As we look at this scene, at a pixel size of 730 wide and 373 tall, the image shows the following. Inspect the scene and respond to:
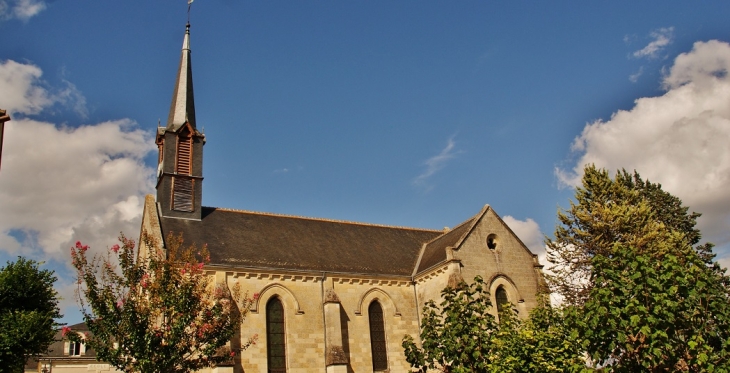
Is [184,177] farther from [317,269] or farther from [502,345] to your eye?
[502,345]

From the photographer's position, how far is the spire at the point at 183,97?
29.9 meters

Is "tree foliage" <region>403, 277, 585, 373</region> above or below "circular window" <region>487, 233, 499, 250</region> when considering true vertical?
below

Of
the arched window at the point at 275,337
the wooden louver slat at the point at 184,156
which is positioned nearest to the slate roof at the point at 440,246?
the arched window at the point at 275,337

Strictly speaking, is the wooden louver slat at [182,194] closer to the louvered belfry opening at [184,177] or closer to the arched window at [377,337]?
the louvered belfry opening at [184,177]

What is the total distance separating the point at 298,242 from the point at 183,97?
10.5 m

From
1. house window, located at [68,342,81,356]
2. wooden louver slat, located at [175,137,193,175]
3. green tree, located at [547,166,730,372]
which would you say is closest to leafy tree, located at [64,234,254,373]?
green tree, located at [547,166,730,372]

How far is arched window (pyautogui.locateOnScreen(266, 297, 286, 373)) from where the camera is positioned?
23750 mm

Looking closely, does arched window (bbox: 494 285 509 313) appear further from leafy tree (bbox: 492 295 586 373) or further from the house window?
the house window

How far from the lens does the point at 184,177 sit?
28.6 meters

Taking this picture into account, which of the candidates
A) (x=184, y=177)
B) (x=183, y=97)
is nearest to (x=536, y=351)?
(x=184, y=177)

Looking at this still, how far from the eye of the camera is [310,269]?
26.1 m

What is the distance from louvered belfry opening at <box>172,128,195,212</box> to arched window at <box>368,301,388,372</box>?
10.5m

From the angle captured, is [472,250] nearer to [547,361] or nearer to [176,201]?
[547,361]

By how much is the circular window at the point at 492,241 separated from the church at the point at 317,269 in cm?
5
